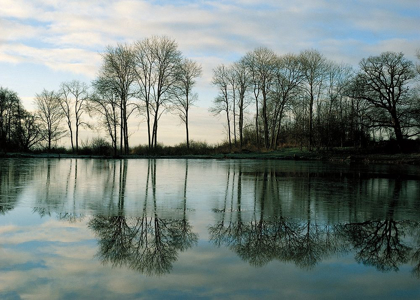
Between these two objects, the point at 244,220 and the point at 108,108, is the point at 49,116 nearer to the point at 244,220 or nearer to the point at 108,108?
the point at 108,108

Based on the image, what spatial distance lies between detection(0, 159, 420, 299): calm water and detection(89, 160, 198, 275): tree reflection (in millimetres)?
17

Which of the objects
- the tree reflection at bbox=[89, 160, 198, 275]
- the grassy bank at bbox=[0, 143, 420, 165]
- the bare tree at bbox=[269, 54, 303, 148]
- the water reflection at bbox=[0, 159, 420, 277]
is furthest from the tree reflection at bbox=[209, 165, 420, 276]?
the bare tree at bbox=[269, 54, 303, 148]

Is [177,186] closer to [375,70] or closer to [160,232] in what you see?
[160,232]

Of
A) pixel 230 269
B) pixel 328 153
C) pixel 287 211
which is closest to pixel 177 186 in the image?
pixel 287 211

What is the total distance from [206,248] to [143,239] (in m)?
1.12

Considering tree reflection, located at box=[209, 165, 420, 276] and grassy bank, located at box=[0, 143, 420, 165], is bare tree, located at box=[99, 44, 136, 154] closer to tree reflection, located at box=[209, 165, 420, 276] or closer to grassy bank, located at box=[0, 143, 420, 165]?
grassy bank, located at box=[0, 143, 420, 165]

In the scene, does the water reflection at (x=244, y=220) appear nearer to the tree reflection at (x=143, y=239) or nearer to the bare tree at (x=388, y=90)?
the tree reflection at (x=143, y=239)

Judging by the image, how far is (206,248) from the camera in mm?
6102

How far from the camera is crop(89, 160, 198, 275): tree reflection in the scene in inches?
210

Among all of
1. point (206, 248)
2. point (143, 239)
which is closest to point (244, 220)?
point (206, 248)

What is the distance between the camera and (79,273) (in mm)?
4859

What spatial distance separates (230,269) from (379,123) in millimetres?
44524

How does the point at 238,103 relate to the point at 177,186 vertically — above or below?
above

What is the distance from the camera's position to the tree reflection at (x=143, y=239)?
17.5 feet
